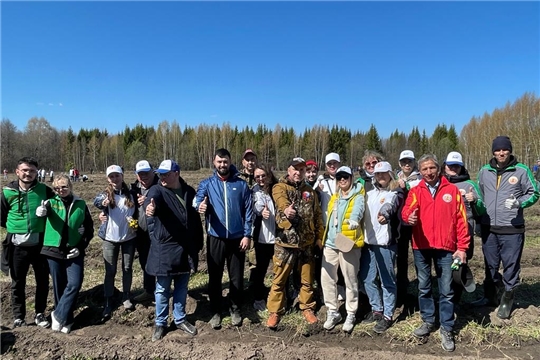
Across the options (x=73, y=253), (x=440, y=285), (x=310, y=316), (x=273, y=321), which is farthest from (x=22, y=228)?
(x=440, y=285)

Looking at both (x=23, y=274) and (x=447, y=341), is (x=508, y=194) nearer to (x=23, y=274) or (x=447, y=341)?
(x=447, y=341)

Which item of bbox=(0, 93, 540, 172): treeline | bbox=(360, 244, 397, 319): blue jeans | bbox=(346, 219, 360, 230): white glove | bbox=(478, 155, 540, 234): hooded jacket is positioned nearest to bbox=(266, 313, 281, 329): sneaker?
bbox=(360, 244, 397, 319): blue jeans

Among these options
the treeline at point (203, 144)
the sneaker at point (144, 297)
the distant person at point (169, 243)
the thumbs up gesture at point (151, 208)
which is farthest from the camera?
the treeline at point (203, 144)

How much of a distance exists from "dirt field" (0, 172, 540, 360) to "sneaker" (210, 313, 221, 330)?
0.08 metres

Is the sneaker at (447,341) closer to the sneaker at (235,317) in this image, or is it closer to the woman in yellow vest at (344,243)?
the woman in yellow vest at (344,243)

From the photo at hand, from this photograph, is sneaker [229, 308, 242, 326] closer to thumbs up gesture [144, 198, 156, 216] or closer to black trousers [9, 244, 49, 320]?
thumbs up gesture [144, 198, 156, 216]

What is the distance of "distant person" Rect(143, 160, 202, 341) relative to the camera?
4398mm

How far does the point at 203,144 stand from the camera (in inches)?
2613

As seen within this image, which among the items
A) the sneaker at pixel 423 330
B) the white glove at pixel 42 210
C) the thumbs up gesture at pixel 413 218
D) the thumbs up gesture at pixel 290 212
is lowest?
the sneaker at pixel 423 330

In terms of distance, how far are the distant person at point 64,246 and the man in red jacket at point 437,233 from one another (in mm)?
4383

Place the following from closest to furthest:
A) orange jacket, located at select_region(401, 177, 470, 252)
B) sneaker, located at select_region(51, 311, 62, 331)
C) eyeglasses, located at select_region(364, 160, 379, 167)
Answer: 1. orange jacket, located at select_region(401, 177, 470, 252)
2. sneaker, located at select_region(51, 311, 62, 331)
3. eyeglasses, located at select_region(364, 160, 379, 167)

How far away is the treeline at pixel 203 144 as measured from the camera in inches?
2232

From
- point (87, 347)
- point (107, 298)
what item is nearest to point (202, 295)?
point (107, 298)

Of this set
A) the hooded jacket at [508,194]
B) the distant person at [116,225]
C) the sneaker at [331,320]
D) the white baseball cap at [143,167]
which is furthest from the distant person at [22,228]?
the hooded jacket at [508,194]
